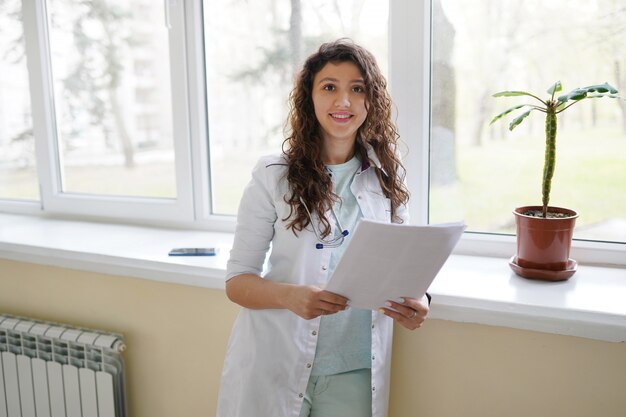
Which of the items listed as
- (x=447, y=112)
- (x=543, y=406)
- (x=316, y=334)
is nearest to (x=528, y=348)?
(x=543, y=406)

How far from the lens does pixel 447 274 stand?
1511mm

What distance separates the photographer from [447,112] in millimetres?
1688

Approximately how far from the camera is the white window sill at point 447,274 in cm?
125

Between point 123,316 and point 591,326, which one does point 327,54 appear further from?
point 123,316

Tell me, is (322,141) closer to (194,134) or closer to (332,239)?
(332,239)

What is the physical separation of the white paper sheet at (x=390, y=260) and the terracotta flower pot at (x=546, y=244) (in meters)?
0.42

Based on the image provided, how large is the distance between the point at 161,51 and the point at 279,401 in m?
1.31

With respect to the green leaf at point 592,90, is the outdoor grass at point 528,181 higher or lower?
lower

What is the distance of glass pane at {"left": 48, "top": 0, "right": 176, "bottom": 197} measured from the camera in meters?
2.10

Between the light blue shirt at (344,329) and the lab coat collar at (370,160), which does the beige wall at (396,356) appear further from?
the lab coat collar at (370,160)

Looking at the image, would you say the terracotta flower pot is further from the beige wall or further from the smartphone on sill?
the smartphone on sill

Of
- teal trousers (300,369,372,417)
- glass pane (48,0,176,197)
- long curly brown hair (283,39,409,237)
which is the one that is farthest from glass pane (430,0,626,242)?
glass pane (48,0,176,197)

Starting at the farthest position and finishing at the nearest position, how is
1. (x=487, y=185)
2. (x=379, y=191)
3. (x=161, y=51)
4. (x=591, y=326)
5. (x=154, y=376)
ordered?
Result: (x=161, y=51) → (x=154, y=376) → (x=487, y=185) → (x=379, y=191) → (x=591, y=326)

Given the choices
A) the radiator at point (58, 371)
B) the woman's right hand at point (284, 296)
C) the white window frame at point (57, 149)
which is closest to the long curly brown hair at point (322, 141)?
the woman's right hand at point (284, 296)
